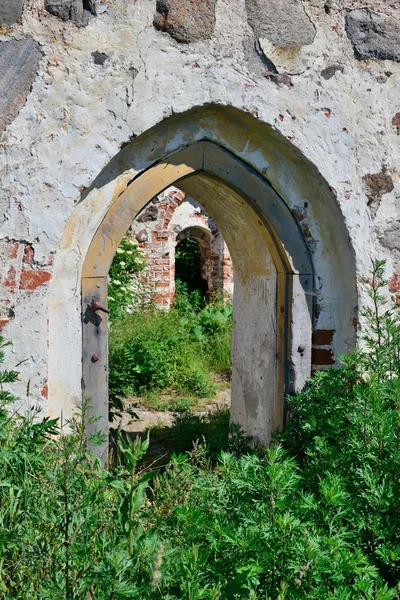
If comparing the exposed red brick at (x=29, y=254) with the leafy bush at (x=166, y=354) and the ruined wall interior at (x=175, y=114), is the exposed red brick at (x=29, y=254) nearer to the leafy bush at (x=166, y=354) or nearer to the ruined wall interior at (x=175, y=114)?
the ruined wall interior at (x=175, y=114)

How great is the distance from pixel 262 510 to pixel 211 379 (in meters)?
5.50

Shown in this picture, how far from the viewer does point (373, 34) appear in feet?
11.5

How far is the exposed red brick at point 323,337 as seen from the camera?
3.65 metres

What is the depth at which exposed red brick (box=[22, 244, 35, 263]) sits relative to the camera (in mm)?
2846

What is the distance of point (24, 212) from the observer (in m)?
2.82

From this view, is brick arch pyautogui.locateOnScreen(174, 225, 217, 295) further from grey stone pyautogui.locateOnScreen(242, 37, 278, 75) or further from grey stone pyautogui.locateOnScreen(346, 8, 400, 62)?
grey stone pyautogui.locateOnScreen(242, 37, 278, 75)

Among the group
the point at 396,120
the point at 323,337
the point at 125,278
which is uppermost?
the point at 396,120

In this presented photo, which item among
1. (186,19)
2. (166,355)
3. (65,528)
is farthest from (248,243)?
(166,355)

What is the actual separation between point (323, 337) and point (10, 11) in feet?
7.49

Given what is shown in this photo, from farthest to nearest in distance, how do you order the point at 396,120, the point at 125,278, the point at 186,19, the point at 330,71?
1. the point at 125,278
2. the point at 396,120
3. the point at 330,71
4. the point at 186,19

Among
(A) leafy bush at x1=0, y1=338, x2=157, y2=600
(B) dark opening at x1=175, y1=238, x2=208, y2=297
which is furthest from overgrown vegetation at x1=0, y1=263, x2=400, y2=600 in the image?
(B) dark opening at x1=175, y1=238, x2=208, y2=297

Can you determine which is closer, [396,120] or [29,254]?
[29,254]

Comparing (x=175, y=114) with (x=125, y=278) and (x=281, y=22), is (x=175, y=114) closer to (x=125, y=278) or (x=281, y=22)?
(x=281, y=22)

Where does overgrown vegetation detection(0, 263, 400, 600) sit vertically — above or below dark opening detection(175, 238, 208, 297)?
below
